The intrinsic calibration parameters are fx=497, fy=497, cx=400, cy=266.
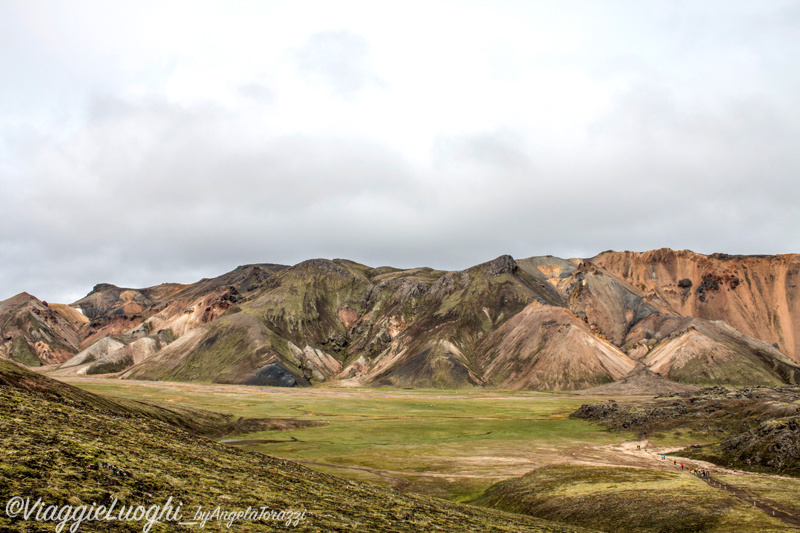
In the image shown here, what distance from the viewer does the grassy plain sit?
48.7 metres

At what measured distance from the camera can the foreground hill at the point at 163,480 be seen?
12.1 meters

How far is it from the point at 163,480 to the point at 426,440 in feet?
199

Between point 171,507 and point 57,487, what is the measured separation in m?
2.75

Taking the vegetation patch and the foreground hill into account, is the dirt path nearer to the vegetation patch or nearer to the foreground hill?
the vegetation patch

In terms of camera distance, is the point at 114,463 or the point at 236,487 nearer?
the point at 114,463

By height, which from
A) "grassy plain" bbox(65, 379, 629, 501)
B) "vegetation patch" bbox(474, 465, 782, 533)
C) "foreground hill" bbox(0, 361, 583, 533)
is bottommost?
"grassy plain" bbox(65, 379, 629, 501)

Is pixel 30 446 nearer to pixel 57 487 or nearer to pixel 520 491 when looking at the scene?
pixel 57 487

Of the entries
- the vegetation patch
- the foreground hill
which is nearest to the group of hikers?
the vegetation patch

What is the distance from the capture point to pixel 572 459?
189 ft

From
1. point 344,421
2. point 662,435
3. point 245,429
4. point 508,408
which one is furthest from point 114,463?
point 508,408

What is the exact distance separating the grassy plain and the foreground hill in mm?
22344

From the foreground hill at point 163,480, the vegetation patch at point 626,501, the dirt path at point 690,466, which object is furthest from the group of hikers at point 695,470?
the foreground hill at point 163,480

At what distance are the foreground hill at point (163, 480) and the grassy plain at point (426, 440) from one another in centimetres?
2234

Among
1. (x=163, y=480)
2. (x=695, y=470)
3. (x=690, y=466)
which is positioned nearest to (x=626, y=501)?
(x=695, y=470)
